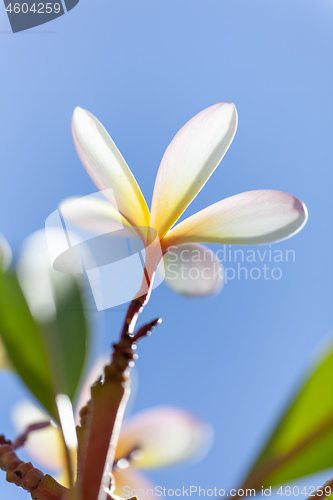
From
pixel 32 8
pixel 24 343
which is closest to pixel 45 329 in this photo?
pixel 24 343

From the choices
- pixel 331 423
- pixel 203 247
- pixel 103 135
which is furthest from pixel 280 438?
pixel 103 135

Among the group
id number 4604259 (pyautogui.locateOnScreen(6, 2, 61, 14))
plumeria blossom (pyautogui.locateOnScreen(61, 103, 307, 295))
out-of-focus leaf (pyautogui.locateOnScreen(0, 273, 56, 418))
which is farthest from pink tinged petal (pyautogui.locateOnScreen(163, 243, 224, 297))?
id number 4604259 (pyautogui.locateOnScreen(6, 2, 61, 14))

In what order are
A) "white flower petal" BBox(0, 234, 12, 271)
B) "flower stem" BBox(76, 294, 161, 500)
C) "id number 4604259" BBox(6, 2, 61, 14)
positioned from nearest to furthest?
1. "flower stem" BBox(76, 294, 161, 500)
2. "white flower petal" BBox(0, 234, 12, 271)
3. "id number 4604259" BBox(6, 2, 61, 14)

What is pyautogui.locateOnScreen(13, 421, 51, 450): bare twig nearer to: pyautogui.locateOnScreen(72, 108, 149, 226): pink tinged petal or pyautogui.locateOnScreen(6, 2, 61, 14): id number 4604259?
pyautogui.locateOnScreen(72, 108, 149, 226): pink tinged petal

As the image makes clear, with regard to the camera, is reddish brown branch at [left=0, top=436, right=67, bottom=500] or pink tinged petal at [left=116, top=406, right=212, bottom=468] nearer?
reddish brown branch at [left=0, top=436, right=67, bottom=500]

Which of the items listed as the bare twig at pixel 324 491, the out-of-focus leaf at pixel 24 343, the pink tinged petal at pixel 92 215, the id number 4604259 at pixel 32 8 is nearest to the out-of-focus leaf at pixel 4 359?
the out-of-focus leaf at pixel 24 343

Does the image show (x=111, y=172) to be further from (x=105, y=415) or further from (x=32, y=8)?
(x=32, y=8)
